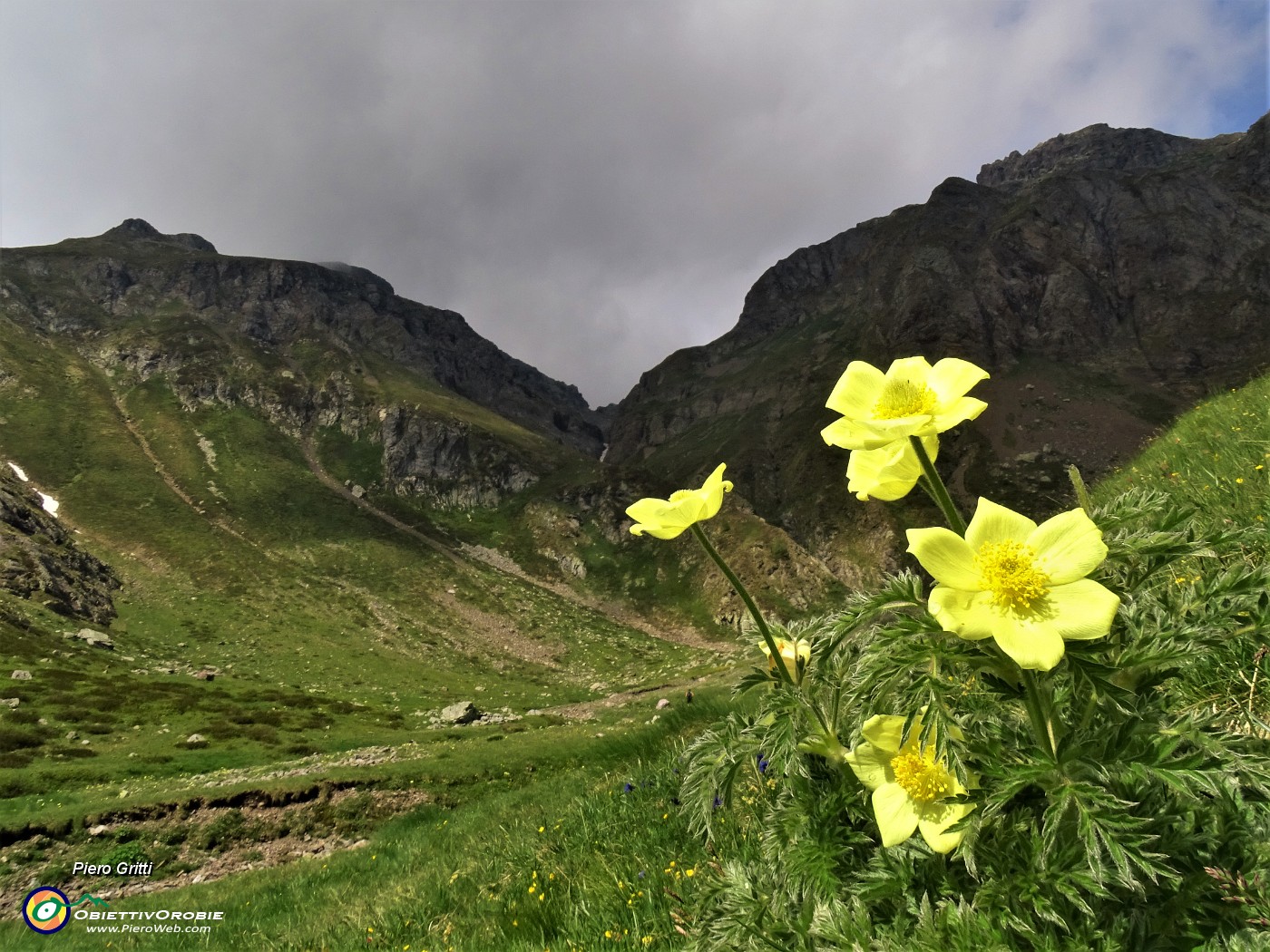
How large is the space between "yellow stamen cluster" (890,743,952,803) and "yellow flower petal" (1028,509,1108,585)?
0.83 meters

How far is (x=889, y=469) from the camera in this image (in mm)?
2359

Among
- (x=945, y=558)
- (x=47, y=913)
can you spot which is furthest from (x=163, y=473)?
(x=945, y=558)

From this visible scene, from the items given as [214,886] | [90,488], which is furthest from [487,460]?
[214,886]

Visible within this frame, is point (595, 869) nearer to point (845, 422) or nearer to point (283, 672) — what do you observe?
point (845, 422)

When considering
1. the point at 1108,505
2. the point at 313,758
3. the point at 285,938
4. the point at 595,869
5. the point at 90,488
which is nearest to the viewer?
the point at 1108,505

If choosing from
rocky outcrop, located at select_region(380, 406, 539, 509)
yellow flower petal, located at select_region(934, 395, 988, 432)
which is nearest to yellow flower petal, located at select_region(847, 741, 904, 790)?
yellow flower petal, located at select_region(934, 395, 988, 432)

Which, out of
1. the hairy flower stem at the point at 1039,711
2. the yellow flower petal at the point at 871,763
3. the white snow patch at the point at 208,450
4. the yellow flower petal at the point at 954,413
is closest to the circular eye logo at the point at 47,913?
the yellow flower petal at the point at 871,763

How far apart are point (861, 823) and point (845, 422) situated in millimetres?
1946

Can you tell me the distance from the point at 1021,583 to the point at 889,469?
0.60 metres

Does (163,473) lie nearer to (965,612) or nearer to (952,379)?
(952,379)

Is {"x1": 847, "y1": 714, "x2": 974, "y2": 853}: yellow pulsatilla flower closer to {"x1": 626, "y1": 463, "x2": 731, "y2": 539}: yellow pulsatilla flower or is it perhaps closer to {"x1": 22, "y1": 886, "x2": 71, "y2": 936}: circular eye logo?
{"x1": 626, "y1": 463, "x2": 731, "y2": 539}: yellow pulsatilla flower

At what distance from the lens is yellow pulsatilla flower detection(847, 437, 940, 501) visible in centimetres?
237

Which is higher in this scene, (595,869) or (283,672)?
(283,672)

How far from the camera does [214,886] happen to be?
57.9 feet
